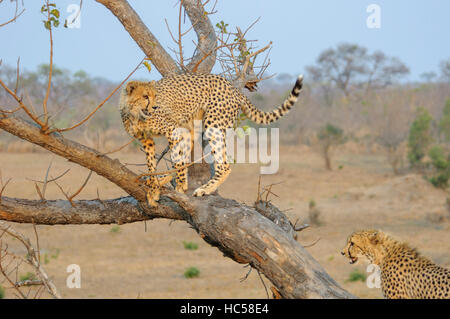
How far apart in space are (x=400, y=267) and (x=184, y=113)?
73.8 inches

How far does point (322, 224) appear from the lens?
16.4 meters

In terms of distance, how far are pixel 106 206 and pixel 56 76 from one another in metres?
37.5

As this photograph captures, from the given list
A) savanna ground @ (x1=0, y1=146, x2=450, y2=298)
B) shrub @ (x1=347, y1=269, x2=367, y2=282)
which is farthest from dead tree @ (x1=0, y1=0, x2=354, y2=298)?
shrub @ (x1=347, y1=269, x2=367, y2=282)

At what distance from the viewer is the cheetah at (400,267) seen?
3.80 metres

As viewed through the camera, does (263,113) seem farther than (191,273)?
No

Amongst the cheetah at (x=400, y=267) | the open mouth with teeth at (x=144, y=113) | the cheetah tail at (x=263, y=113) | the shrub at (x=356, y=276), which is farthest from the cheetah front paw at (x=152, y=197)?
the shrub at (x=356, y=276)

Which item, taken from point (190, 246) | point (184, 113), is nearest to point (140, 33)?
point (184, 113)

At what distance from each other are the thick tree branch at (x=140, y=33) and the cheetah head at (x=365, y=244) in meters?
1.94

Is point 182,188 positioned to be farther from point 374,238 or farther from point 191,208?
point 374,238

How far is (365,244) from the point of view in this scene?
4305mm

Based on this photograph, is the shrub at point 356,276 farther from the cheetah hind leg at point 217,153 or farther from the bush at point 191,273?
the cheetah hind leg at point 217,153
